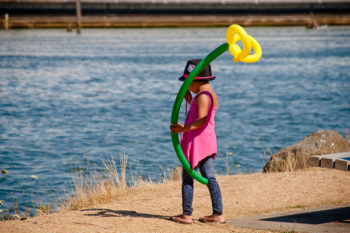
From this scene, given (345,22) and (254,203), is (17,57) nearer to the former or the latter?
(254,203)

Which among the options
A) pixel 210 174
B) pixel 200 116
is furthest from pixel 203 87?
pixel 210 174

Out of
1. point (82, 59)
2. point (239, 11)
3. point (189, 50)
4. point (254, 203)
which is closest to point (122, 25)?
point (239, 11)

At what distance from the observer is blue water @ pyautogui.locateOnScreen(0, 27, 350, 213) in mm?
14555

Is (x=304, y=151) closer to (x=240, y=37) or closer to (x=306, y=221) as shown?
(x=306, y=221)

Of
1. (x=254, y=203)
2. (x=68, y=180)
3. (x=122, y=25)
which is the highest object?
(x=122, y=25)

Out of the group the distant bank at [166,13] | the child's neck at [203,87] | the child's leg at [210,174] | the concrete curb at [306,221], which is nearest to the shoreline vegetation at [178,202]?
the concrete curb at [306,221]

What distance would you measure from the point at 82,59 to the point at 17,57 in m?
5.41

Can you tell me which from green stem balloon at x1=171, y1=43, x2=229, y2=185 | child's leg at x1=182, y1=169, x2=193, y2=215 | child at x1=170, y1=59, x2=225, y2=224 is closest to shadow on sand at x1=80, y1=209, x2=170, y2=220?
child's leg at x1=182, y1=169, x2=193, y2=215

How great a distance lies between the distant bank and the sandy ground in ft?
206

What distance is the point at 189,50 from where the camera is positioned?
48.5 metres

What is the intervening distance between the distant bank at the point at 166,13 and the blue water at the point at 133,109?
23.7m

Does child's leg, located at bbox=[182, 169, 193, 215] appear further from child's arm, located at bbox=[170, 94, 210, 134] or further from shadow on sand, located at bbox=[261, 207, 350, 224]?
shadow on sand, located at bbox=[261, 207, 350, 224]

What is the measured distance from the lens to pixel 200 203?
7.46 m

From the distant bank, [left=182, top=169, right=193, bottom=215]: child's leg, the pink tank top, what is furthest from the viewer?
the distant bank
